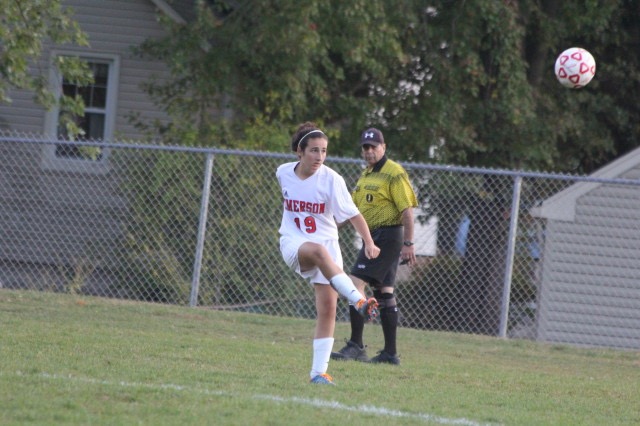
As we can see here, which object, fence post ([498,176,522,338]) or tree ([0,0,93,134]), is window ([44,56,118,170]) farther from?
fence post ([498,176,522,338])

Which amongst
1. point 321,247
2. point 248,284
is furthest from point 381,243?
point 248,284

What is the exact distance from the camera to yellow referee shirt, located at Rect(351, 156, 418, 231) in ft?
29.8

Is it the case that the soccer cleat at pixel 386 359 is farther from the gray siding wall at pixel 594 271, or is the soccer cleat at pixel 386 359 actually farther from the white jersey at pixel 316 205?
the gray siding wall at pixel 594 271

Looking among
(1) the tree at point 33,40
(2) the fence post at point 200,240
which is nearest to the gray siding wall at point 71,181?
(1) the tree at point 33,40

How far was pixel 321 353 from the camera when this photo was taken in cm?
703

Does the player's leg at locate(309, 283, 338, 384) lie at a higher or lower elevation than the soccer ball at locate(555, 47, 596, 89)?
lower

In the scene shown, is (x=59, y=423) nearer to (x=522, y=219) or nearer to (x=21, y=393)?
(x=21, y=393)

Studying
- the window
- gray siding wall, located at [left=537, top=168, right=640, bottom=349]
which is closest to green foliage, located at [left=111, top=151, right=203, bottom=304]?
the window

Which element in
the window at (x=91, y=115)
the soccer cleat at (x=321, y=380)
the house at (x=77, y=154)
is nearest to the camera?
the soccer cleat at (x=321, y=380)

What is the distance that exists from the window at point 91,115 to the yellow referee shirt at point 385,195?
940 cm

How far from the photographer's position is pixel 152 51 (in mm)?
17172

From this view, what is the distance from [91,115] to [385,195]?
1042 cm

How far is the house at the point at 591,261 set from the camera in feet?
45.9

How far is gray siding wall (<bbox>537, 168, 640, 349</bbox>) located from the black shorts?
5.47 meters
